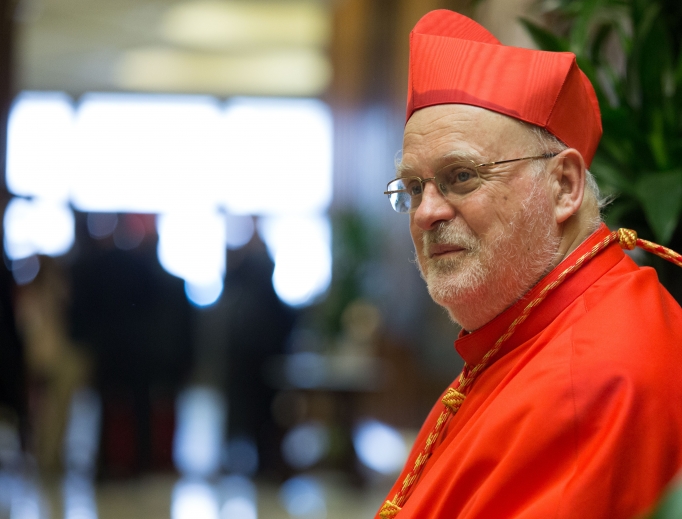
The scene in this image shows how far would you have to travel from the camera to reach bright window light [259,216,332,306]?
13023mm

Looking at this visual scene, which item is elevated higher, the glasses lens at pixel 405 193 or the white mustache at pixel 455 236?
the glasses lens at pixel 405 193

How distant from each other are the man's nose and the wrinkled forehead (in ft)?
0.22

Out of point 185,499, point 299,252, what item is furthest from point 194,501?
point 299,252

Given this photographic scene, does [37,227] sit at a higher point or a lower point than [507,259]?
lower

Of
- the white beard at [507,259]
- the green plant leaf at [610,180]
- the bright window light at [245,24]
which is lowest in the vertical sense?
the white beard at [507,259]

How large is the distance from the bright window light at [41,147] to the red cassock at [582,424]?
45.5 feet

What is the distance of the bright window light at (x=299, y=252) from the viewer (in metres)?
13.0

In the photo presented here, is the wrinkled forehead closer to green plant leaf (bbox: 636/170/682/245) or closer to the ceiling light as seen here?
green plant leaf (bbox: 636/170/682/245)

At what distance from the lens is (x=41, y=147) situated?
576 inches

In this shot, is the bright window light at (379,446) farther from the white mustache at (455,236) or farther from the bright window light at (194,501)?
the white mustache at (455,236)

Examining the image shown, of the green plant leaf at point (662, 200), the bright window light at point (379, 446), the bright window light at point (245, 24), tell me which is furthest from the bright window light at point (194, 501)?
the bright window light at point (245, 24)

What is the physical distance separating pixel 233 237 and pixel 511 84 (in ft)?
40.8

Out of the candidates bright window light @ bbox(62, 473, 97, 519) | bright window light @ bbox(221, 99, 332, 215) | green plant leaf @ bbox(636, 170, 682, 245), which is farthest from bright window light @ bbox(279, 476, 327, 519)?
bright window light @ bbox(221, 99, 332, 215)

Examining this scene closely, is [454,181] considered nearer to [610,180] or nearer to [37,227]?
[610,180]
